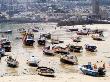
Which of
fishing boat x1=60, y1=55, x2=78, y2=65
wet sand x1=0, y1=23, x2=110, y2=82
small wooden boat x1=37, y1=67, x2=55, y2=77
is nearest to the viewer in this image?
wet sand x1=0, y1=23, x2=110, y2=82

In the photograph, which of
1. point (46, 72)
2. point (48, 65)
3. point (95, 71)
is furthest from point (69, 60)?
point (46, 72)

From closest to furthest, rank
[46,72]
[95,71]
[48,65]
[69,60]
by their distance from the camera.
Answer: [46,72] → [95,71] → [48,65] → [69,60]

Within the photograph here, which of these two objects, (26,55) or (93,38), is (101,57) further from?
(93,38)

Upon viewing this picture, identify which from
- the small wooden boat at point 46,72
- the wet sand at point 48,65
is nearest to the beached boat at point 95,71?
the wet sand at point 48,65

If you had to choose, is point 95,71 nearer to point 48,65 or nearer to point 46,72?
point 46,72

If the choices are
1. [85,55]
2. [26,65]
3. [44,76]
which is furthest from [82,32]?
[44,76]

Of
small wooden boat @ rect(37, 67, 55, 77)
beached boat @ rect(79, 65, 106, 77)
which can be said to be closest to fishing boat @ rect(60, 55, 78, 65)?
beached boat @ rect(79, 65, 106, 77)

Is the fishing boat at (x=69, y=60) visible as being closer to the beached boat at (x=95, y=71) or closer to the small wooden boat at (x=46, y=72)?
the beached boat at (x=95, y=71)

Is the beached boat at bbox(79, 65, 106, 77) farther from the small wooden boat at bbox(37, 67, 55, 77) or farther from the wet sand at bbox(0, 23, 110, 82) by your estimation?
the small wooden boat at bbox(37, 67, 55, 77)

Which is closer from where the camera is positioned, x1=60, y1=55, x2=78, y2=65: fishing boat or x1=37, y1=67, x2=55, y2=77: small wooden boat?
x1=37, y1=67, x2=55, y2=77: small wooden boat

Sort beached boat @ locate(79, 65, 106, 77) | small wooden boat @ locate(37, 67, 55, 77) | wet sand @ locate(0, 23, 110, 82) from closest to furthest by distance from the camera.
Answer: wet sand @ locate(0, 23, 110, 82) → small wooden boat @ locate(37, 67, 55, 77) → beached boat @ locate(79, 65, 106, 77)

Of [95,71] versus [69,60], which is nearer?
[95,71]

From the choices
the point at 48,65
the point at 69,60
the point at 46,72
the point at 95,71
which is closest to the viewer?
the point at 46,72
